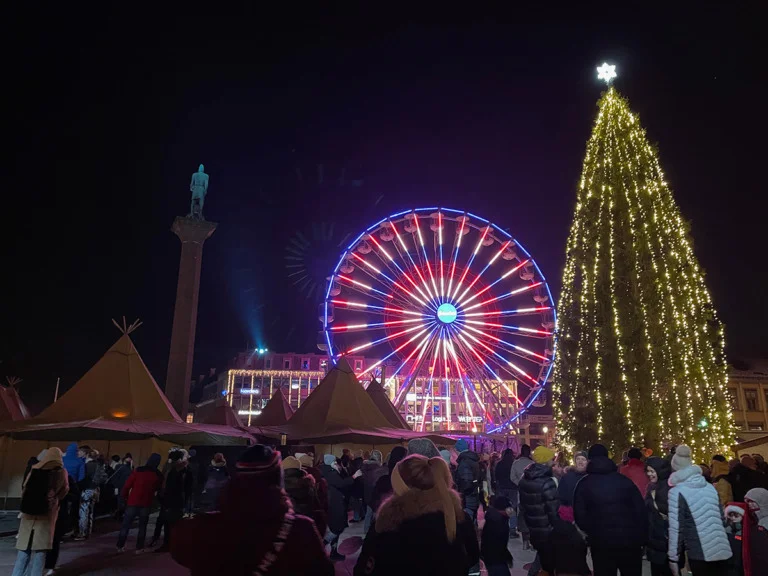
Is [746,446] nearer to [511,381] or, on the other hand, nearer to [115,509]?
[115,509]

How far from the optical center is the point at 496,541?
226 inches

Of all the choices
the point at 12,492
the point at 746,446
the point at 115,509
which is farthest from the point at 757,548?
the point at 746,446

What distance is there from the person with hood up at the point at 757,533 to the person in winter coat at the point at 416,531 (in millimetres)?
3235

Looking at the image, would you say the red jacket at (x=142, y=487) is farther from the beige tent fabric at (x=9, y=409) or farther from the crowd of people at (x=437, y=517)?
the beige tent fabric at (x=9, y=409)

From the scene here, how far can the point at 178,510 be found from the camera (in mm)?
10492

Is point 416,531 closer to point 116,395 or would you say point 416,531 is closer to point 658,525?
point 658,525

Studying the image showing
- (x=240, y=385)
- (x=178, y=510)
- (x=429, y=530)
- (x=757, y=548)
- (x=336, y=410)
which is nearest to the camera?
(x=429, y=530)

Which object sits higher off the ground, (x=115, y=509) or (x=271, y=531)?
(x=271, y=531)

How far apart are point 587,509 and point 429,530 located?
2855 millimetres

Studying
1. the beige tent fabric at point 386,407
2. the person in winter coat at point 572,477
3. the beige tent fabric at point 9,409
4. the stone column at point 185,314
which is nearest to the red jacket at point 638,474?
the person in winter coat at point 572,477

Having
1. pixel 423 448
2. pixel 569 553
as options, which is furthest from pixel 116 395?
pixel 569 553

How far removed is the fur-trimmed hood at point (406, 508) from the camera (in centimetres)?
337

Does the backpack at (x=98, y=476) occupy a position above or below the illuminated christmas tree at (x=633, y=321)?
below

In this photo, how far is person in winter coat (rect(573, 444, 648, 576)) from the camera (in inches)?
213
